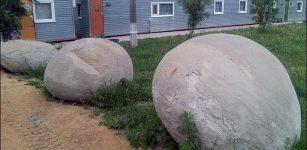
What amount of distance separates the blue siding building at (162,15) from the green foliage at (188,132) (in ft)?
39.3

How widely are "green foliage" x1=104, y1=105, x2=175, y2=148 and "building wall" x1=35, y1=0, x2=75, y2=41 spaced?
28.0 feet

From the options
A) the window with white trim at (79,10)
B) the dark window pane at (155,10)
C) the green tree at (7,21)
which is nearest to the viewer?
the green tree at (7,21)

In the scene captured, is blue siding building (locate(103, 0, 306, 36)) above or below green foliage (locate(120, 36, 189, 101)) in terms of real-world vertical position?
above

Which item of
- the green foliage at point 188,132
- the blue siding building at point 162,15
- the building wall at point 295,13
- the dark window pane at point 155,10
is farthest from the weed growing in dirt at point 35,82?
the building wall at point 295,13

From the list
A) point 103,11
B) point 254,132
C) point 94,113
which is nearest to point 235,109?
point 254,132

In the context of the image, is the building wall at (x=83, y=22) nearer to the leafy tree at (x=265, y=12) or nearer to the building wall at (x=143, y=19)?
the building wall at (x=143, y=19)

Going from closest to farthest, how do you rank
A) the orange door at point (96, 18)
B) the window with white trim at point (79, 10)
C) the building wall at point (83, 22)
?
the orange door at point (96, 18) < the building wall at point (83, 22) < the window with white trim at point (79, 10)

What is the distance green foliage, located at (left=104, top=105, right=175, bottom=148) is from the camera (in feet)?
13.2

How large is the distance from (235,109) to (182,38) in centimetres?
1005

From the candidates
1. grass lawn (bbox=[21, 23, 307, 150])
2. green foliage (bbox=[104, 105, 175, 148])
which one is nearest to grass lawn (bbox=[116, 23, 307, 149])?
grass lawn (bbox=[21, 23, 307, 150])

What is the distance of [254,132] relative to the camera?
315cm

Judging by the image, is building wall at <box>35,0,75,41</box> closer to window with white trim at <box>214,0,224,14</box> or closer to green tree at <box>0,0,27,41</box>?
window with white trim at <box>214,0,224,14</box>

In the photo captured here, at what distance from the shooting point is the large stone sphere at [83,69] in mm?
5387

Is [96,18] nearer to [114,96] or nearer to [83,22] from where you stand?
[83,22]
